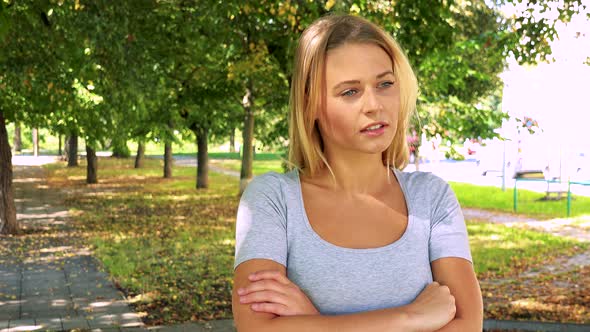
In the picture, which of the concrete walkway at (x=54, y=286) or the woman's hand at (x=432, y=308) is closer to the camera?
the woman's hand at (x=432, y=308)

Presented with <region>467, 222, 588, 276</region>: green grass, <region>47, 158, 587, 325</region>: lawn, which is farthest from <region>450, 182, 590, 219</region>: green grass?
<region>467, 222, 588, 276</region>: green grass

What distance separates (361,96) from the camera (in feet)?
6.29

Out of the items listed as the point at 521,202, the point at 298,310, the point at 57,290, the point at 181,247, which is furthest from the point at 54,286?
the point at 521,202

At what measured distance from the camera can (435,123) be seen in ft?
46.2

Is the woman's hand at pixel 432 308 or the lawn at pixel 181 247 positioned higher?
the woman's hand at pixel 432 308

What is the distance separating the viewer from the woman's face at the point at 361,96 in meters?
1.92

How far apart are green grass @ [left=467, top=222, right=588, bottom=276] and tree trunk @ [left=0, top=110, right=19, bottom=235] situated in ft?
28.9

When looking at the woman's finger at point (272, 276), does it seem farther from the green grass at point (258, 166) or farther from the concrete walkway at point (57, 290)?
the green grass at point (258, 166)

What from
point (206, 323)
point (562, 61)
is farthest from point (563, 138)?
point (206, 323)

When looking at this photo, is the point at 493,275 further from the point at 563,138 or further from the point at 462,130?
the point at 563,138

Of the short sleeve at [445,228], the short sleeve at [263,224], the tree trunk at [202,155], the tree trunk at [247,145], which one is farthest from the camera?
the tree trunk at [202,155]

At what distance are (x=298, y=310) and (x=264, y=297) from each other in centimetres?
10

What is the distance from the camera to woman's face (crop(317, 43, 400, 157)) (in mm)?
1916

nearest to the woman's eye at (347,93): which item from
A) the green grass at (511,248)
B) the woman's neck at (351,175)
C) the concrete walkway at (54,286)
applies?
the woman's neck at (351,175)
